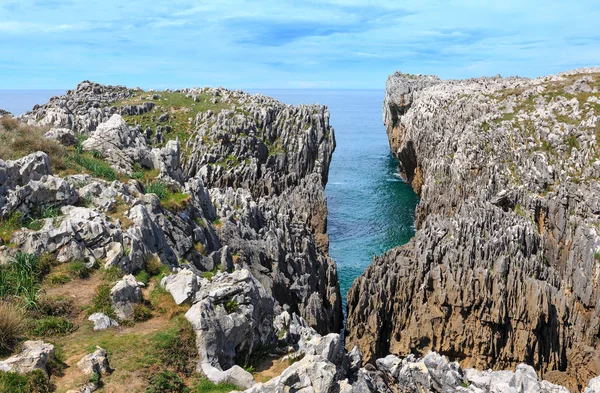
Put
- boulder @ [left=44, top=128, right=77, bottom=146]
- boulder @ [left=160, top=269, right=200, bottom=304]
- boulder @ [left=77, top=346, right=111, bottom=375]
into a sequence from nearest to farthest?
boulder @ [left=77, top=346, right=111, bottom=375] → boulder @ [left=160, top=269, right=200, bottom=304] → boulder @ [left=44, top=128, right=77, bottom=146]

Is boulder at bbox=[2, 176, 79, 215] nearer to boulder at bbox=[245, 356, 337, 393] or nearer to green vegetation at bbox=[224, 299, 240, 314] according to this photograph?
green vegetation at bbox=[224, 299, 240, 314]

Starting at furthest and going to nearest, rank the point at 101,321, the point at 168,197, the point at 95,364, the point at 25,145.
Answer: the point at 168,197 < the point at 25,145 < the point at 101,321 < the point at 95,364

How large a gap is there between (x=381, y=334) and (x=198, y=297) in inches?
1104

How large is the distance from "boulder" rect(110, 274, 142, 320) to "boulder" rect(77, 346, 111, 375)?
3.30 meters

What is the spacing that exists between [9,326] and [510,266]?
41.4m

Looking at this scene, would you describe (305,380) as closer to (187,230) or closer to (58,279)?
(58,279)

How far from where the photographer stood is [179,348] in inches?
821

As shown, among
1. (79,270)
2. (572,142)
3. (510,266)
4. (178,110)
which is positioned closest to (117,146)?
(79,270)

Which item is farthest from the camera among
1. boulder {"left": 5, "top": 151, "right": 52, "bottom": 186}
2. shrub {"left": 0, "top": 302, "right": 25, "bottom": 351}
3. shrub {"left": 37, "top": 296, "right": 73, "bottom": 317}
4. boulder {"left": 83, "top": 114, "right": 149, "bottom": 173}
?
boulder {"left": 83, "top": 114, "right": 149, "bottom": 173}

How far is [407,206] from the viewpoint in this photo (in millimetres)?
104875

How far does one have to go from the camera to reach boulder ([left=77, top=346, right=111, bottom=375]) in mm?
18625

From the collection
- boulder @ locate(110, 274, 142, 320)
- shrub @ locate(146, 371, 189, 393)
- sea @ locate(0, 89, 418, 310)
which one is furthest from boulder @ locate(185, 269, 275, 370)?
sea @ locate(0, 89, 418, 310)

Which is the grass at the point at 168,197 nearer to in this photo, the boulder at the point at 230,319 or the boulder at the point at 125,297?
the boulder at the point at 230,319

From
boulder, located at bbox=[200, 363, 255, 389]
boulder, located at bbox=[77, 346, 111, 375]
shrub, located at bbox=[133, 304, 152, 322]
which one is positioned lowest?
boulder, located at bbox=[200, 363, 255, 389]
